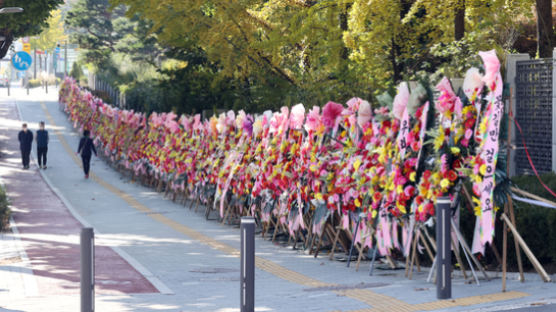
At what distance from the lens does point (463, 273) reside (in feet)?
34.0

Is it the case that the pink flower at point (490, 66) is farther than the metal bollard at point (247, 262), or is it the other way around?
the pink flower at point (490, 66)

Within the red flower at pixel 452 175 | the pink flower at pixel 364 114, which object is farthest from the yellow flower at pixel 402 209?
the pink flower at pixel 364 114

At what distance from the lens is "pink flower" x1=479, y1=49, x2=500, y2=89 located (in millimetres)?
9812

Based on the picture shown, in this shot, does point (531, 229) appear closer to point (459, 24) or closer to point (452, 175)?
point (452, 175)

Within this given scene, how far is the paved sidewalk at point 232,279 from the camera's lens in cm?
927

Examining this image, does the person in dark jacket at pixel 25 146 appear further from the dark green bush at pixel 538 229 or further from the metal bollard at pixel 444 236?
the metal bollard at pixel 444 236

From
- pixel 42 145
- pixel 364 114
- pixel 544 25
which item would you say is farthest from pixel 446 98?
pixel 42 145

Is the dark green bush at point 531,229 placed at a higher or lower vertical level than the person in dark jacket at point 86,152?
lower

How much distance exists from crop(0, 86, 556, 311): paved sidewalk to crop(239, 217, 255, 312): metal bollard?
1.39m

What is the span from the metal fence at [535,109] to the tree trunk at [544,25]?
418 centimetres

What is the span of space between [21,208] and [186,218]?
14.3 feet

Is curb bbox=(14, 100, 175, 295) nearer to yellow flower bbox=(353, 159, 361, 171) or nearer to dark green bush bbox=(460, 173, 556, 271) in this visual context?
yellow flower bbox=(353, 159, 361, 171)

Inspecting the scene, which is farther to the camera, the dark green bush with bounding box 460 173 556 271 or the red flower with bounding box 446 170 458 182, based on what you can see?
the red flower with bounding box 446 170 458 182

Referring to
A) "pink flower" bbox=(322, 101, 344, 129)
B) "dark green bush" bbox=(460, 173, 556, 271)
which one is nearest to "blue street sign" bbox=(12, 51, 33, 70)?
"pink flower" bbox=(322, 101, 344, 129)
